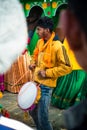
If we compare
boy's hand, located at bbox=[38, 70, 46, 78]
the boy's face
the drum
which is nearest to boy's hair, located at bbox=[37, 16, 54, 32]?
the boy's face

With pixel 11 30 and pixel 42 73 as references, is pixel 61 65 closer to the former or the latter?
pixel 42 73

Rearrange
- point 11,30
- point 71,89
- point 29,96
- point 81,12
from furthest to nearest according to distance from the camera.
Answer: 1. point 71,89
2. point 29,96
3. point 11,30
4. point 81,12

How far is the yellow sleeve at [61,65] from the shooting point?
4.27 meters

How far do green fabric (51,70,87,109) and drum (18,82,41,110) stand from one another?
70.8 inches

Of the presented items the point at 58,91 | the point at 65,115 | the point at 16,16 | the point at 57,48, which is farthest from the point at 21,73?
the point at 65,115

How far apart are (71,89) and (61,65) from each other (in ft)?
6.66

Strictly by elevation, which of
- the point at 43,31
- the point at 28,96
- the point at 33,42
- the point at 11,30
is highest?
the point at 11,30

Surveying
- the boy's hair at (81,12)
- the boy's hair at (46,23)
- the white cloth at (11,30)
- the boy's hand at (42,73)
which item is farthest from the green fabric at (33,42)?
the boy's hair at (81,12)

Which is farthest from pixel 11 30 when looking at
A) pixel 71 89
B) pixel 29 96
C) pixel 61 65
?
pixel 71 89

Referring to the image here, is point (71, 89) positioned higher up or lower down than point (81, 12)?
lower down

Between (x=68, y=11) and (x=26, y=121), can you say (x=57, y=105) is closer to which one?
(x=26, y=121)

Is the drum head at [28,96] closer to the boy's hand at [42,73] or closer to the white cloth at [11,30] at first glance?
the boy's hand at [42,73]

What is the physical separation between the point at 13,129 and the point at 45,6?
16.8 feet

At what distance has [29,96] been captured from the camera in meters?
4.43
